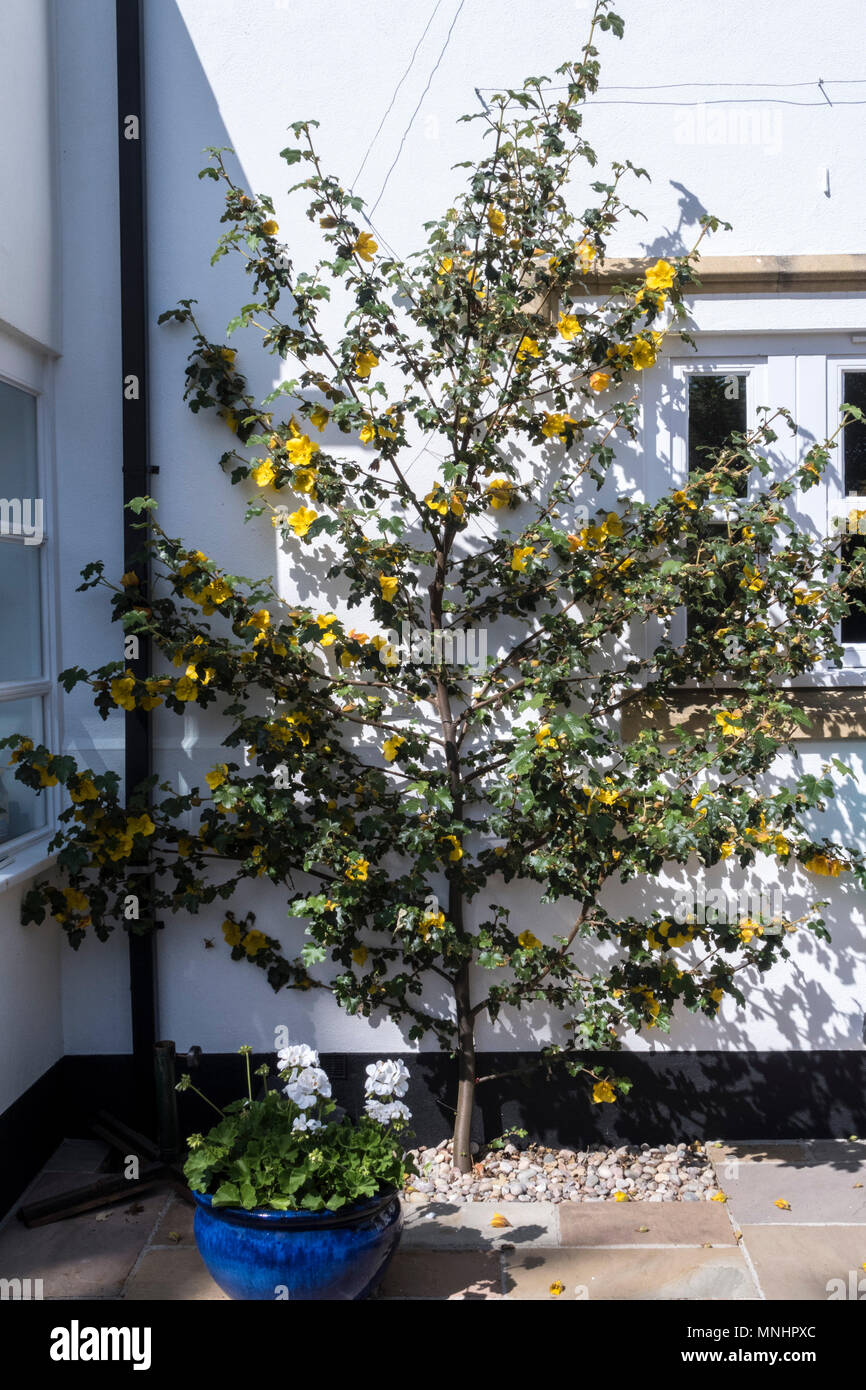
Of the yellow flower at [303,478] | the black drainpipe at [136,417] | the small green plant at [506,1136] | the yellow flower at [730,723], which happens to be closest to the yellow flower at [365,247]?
the yellow flower at [303,478]

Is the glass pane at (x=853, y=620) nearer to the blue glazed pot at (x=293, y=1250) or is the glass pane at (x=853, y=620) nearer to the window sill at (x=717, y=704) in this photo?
the window sill at (x=717, y=704)

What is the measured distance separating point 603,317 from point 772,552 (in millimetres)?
976

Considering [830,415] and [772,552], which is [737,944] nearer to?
[772,552]

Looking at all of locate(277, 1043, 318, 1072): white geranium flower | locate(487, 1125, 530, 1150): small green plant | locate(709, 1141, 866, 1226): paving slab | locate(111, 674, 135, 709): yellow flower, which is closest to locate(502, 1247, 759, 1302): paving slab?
locate(709, 1141, 866, 1226): paving slab

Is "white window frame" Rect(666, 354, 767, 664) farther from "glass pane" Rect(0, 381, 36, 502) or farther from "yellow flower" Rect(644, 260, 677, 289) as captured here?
"glass pane" Rect(0, 381, 36, 502)

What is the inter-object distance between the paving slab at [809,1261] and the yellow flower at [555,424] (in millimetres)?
2488

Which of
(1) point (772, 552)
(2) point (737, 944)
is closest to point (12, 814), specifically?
(2) point (737, 944)

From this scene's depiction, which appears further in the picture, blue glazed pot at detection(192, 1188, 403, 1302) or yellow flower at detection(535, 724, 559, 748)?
yellow flower at detection(535, 724, 559, 748)

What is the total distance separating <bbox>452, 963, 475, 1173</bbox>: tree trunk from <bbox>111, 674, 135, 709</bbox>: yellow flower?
1.39 m

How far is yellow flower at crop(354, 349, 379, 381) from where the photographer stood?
3670 mm

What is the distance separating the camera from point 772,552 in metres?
4.02

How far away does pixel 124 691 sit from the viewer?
12.5ft

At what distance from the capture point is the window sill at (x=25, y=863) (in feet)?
11.7

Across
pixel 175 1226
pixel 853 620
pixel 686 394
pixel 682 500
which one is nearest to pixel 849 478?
pixel 853 620
